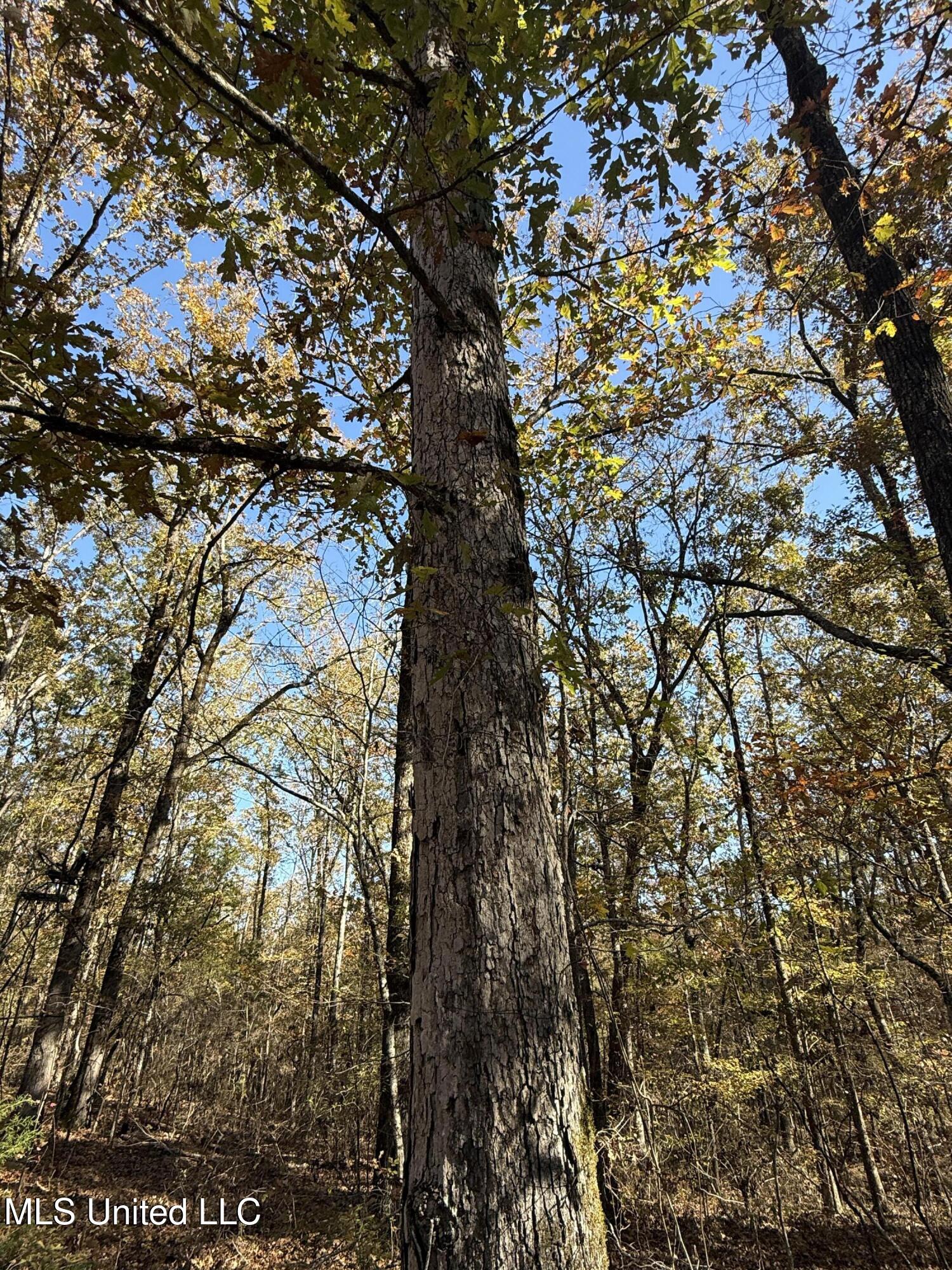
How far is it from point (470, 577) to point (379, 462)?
2.55 meters

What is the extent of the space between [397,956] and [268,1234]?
9.87 ft

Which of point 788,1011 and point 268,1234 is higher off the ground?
point 788,1011

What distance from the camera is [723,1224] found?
682cm

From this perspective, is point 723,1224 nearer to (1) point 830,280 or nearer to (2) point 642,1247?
(2) point 642,1247

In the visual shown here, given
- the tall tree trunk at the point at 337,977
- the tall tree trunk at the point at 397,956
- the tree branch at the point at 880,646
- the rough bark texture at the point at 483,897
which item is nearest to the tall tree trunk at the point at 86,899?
the tall tree trunk at the point at 337,977

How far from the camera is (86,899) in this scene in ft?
28.0

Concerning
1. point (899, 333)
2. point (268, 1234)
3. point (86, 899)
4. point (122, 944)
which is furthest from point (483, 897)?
point (86, 899)

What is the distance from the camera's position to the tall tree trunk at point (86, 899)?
8.24 metres

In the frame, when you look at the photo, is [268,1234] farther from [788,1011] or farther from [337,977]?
[788,1011]

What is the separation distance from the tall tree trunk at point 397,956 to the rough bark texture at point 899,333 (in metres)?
4.28

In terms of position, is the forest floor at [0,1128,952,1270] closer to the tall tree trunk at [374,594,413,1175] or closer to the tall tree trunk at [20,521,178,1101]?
the tall tree trunk at [374,594,413,1175]

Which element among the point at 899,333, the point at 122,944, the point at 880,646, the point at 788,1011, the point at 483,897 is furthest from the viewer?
the point at 122,944

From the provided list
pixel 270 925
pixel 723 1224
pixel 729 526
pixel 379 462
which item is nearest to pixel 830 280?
pixel 729 526

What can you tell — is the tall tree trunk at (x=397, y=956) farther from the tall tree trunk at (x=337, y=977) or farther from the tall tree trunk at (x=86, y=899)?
the tall tree trunk at (x=86, y=899)
